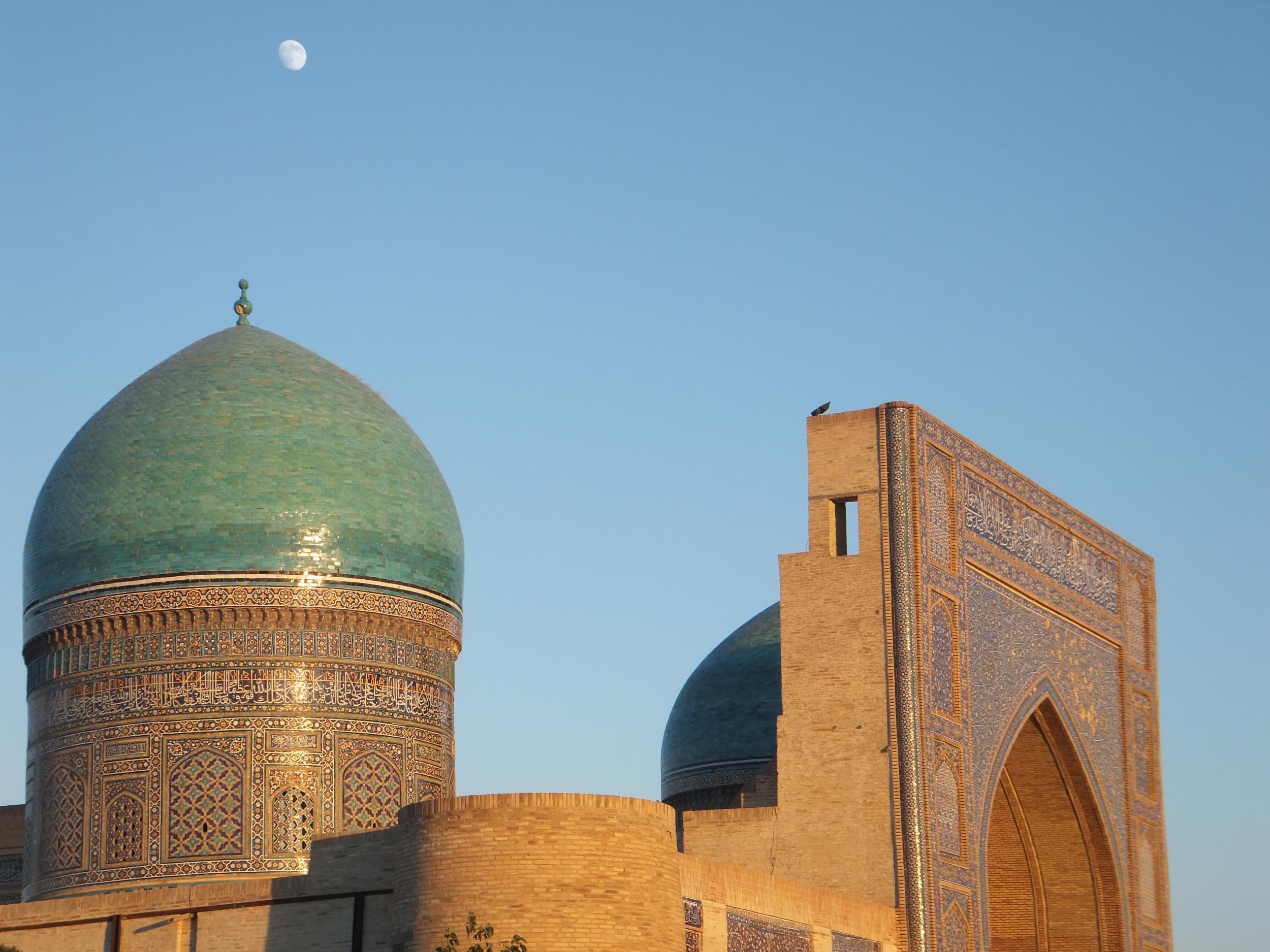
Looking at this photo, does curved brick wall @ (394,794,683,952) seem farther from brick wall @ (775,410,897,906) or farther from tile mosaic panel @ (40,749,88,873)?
tile mosaic panel @ (40,749,88,873)

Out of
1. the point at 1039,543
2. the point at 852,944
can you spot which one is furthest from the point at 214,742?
the point at 1039,543

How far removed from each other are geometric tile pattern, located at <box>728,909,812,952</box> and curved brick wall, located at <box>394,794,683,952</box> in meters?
1.21

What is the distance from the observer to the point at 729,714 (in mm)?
16109

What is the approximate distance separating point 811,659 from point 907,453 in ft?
4.17

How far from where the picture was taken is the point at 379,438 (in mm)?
13297

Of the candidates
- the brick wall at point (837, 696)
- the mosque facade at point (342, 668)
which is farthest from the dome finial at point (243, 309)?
the brick wall at point (837, 696)

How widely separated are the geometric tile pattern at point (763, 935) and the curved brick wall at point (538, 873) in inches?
47.5

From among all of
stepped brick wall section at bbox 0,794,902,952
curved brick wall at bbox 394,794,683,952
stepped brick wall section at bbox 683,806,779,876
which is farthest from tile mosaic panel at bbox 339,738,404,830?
curved brick wall at bbox 394,794,683,952

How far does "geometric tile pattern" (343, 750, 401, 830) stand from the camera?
12.1 meters

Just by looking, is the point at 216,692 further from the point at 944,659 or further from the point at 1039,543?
the point at 1039,543

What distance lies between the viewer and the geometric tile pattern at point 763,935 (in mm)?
10438

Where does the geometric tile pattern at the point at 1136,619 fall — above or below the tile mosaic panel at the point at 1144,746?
above

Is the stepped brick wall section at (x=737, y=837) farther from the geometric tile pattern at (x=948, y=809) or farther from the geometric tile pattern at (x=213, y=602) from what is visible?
the geometric tile pattern at (x=213, y=602)

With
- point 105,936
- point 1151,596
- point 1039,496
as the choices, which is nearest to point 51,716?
point 105,936
